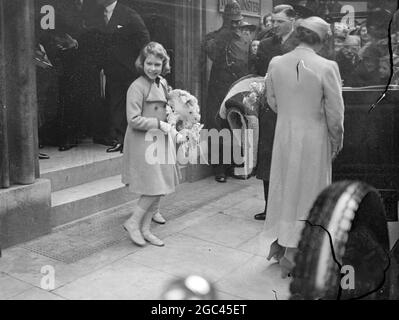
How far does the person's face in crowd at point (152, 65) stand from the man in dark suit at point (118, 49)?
1413mm

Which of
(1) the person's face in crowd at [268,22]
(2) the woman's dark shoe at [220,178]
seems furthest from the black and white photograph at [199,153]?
(2) the woman's dark shoe at [220,178]

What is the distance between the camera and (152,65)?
13.4 feet

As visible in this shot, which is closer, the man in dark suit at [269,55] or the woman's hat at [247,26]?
the man in dark suit at [269,55]

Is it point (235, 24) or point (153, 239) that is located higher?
point (235, 24)

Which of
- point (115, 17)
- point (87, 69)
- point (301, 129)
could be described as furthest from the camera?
point (87, 69)

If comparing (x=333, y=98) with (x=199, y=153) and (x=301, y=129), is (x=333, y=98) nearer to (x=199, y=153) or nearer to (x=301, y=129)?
(x=301, y=129)

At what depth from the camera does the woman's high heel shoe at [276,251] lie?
12.8ft

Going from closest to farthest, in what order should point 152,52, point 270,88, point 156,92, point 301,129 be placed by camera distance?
point 301,129, point 270,88, point 152,52, point 156,92

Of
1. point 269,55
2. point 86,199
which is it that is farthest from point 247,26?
point 86,199

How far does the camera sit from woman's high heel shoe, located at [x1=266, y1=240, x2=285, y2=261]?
154 inches

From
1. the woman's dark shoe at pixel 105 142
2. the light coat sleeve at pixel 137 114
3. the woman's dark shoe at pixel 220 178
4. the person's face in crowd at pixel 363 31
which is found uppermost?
the person's face in crowd at pixel 363 31

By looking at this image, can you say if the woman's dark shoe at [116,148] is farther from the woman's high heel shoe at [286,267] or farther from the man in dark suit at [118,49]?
the woman's high heel shoe at [286,267]

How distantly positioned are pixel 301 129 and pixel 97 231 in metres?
1.93
